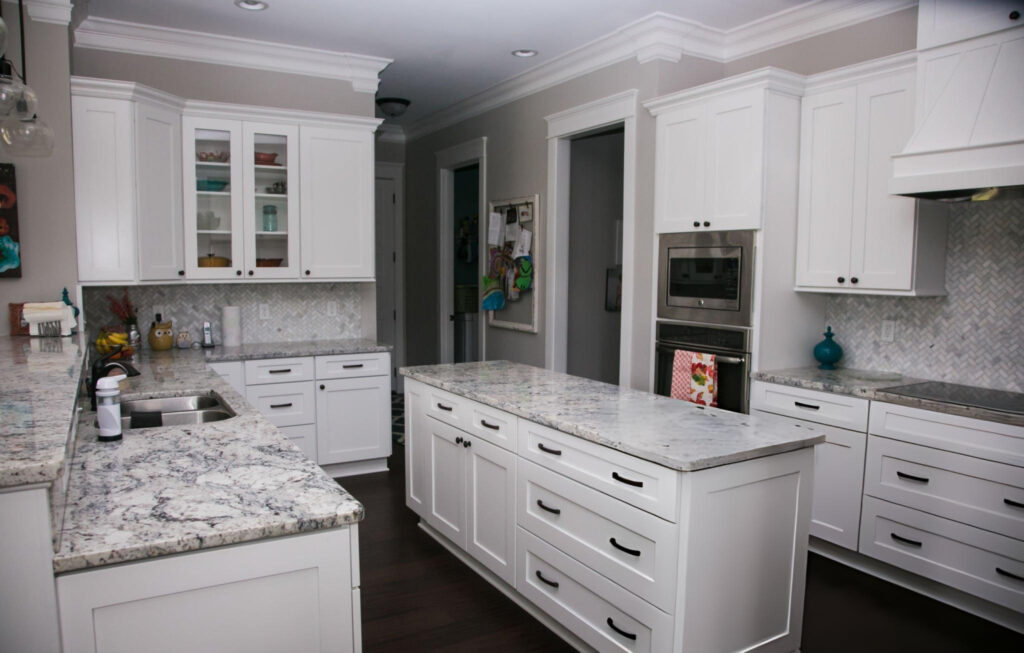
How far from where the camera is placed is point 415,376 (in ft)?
11.0

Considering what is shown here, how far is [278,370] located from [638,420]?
2.64 m

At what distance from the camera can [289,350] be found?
434 centimetres

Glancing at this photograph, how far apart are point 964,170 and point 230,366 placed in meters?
3.80

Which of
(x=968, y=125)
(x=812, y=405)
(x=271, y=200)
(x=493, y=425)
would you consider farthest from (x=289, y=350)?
(x=968, y=125)

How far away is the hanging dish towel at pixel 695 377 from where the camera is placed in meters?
3.66

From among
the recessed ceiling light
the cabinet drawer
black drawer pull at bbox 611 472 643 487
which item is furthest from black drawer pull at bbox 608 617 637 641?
the recessed ceiling light

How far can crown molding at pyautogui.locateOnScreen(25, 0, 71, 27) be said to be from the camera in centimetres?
330

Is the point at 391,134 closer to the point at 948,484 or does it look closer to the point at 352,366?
the point at 352,366

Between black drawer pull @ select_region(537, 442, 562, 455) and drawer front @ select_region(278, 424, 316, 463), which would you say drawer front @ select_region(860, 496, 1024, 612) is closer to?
black drawer pull @ select_region(537, 442, 562, 455)

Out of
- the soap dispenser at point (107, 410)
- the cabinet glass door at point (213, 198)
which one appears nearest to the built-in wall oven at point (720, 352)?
the cabinet glass door at point (213, 198)

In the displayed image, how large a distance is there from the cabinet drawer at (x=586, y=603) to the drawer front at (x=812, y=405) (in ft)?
5.09

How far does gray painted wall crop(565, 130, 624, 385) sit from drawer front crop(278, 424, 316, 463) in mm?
1894

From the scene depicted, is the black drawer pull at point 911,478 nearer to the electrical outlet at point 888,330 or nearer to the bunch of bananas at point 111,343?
the electrical outlet at point 888,330

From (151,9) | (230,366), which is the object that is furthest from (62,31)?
(230,366)
